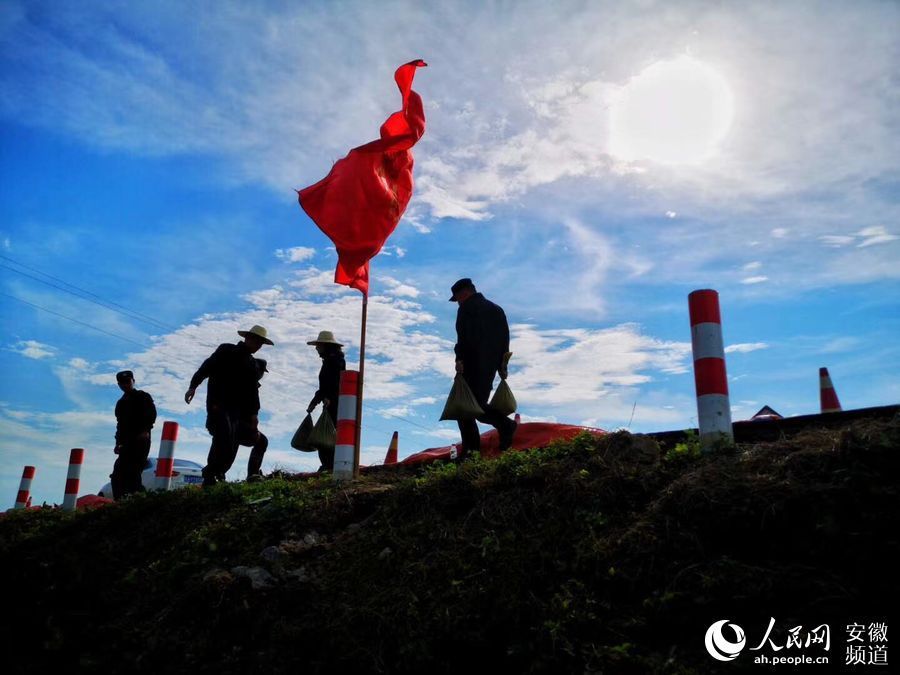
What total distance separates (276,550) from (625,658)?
2.50 meters

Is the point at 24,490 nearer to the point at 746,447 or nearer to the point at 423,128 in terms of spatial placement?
the point at 423,128

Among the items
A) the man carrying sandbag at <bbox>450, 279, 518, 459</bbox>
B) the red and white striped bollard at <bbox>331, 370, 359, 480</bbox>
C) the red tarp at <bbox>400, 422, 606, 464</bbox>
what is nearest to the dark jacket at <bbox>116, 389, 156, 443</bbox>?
the red tarp at <bbox>400, 422, 606, 464</bbox>

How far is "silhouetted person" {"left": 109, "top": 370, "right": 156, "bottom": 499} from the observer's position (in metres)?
9.55

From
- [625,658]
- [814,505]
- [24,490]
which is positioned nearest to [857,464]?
[814,505]

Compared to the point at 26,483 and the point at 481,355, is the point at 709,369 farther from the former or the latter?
the point at 26,483

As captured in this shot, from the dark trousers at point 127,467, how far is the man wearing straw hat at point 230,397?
2007mm

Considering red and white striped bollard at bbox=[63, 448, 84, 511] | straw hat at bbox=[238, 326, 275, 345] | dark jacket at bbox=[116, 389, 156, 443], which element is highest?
straw hat at bbox=[238, 326, 275, 345]

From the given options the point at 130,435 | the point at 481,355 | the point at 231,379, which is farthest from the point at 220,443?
the point at 481,355

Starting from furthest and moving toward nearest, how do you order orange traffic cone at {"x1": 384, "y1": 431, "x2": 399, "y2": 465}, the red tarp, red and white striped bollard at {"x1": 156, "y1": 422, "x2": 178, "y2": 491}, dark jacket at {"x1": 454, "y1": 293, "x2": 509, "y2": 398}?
orange traffic cone at {"x1": 384, "y1": 431, "x2": 399, "y2": 465}
red and white striped bollard at {"x1": 156, "y1": 422, "x2": 178, "y2": 491}
the red tarp
dark jacket at {"x1": 454, "y1": 293, "x2": 509, "y2": 398}

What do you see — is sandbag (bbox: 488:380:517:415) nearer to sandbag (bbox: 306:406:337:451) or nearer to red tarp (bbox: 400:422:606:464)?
red tarp (bbox: 400:422:606:464)

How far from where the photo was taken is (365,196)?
23.3 ft

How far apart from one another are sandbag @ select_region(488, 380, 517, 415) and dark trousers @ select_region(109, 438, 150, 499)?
568cm

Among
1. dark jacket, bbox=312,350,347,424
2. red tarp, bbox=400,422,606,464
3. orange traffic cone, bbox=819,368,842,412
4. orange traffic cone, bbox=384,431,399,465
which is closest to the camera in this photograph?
red tarp, bbox=400,422,606,464

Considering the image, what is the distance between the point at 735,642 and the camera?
255 centimetres
